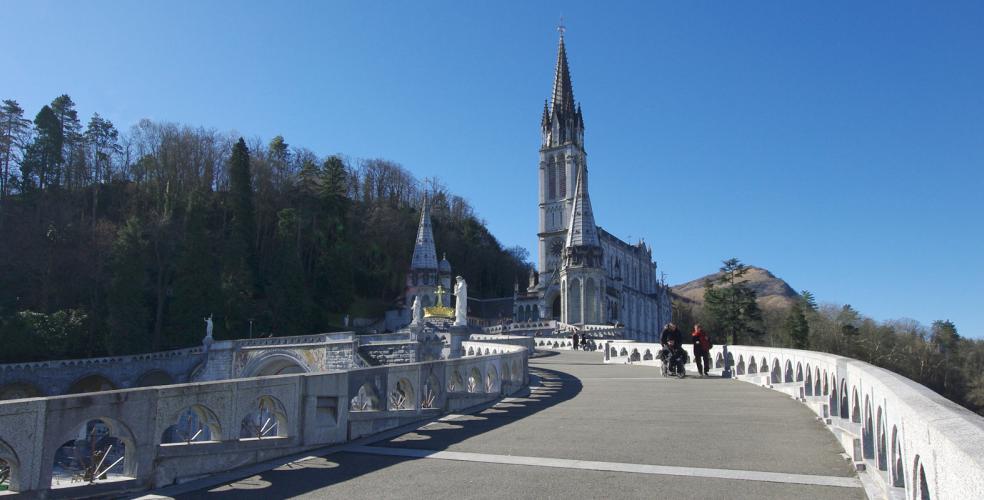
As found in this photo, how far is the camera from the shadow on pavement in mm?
6254

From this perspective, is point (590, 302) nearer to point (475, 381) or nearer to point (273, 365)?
point (273, 365)

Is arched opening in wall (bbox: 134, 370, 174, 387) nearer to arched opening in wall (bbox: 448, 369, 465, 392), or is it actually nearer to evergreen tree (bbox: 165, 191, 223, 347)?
evergreen tree (bbox: 165, 191, 223, 347)

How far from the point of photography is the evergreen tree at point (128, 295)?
156 ft

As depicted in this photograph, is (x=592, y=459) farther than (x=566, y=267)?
No

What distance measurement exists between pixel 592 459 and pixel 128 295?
50027mm

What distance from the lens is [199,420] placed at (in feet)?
23.0

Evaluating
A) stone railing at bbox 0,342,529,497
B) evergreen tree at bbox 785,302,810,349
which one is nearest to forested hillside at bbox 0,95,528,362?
evergreen tree at bbox 785,302,810,349

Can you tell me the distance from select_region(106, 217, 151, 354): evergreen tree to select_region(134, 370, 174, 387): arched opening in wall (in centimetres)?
270

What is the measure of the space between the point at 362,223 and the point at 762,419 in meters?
69.1

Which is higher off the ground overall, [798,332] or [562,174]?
[562,174]

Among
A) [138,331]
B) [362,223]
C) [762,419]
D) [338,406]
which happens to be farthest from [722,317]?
[338,406]

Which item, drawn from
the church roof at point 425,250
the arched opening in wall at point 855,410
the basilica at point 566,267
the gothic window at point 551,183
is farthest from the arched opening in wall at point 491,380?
the gothic window at point 551,183

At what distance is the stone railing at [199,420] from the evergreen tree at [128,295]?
145 ft

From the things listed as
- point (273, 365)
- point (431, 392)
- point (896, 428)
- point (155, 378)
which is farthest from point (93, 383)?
point (896, 428)
